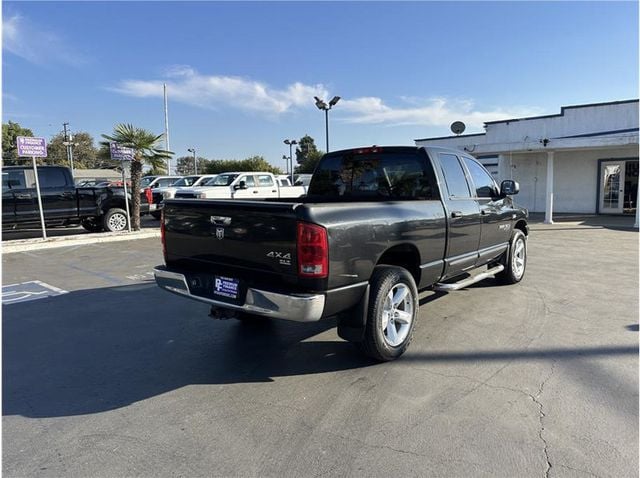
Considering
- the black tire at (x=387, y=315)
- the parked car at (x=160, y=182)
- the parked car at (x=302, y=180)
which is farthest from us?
the parked car at (x=302, y=180)

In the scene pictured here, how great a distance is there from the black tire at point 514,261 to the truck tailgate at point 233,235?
15.0ft

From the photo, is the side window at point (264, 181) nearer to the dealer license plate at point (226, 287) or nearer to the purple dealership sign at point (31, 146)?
the purple dealership sign at point (31, 146)

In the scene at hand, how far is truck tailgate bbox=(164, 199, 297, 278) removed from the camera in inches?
142

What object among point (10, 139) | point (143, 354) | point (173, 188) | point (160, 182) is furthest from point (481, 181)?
point (10, 139)

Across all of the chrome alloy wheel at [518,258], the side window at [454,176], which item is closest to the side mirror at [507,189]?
the chrome alloy wheel at [518,258]

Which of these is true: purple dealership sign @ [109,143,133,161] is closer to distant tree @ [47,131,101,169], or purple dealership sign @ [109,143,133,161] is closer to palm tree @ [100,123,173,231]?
palm tree @ [100,123,173,231]

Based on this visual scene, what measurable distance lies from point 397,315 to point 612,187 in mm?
19730

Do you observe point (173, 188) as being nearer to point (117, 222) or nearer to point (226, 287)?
point (117, 222)

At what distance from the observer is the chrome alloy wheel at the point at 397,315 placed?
4.21 m

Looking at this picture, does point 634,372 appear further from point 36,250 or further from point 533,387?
point 36,250

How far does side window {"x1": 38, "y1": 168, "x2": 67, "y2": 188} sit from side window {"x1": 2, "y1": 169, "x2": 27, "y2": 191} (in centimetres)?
42

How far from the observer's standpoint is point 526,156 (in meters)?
22.0

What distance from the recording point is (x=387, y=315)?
422cm

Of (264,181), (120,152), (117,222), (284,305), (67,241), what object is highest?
(120,152)
